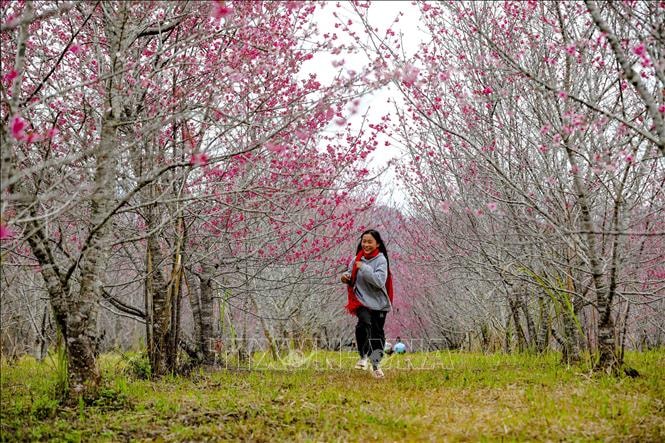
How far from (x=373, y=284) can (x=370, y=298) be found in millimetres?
189

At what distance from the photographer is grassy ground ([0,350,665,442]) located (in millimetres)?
4055

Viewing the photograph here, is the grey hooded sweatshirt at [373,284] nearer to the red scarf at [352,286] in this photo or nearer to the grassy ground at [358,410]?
the red scarf at [352,286]

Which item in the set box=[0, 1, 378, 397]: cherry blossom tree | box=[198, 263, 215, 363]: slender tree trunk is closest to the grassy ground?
box=[0, 1, 378, 397]: cherry blossom tree

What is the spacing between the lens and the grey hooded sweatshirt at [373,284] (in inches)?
277

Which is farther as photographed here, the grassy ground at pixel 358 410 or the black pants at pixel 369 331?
the black pants at pixel 369 331

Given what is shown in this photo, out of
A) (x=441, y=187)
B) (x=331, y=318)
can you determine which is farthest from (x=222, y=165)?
(x=331, y=318)

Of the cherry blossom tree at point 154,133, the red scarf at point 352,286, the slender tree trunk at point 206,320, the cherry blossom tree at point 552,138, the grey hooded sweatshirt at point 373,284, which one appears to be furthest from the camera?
the slender tree trunk at point 206,320

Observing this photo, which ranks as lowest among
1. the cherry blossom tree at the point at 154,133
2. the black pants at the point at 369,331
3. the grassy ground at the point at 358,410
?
the grassy ground at the point at 358,410

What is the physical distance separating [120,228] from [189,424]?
3570 millimetres

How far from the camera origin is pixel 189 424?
433cm

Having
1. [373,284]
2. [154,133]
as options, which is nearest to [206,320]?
[373,284]

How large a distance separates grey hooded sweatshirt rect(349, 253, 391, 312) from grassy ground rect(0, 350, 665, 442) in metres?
1.00

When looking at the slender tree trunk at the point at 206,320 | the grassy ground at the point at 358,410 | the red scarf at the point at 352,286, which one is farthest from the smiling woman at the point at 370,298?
the slender tree trunk at the point at 206,320

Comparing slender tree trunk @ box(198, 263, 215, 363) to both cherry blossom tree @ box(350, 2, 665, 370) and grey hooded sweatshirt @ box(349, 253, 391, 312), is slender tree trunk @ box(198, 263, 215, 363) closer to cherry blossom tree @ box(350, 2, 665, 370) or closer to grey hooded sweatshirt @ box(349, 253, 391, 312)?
grey hooded sweatshirt @ box(349, 253, 391, 312)
